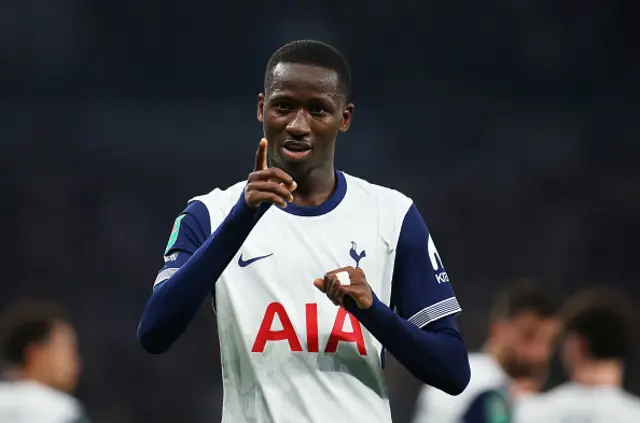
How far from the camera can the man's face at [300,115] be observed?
2717 mm

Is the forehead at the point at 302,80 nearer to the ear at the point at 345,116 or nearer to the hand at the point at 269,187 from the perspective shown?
the ear at the point at 345,116

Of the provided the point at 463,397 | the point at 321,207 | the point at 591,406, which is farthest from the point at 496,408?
the point at 321,207

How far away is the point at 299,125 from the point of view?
2.70 meters

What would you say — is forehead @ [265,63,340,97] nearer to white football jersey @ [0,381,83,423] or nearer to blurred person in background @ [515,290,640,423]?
blurred person in background @ [515,290,640,423]

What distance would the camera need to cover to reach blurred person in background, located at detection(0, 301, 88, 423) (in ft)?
18.1

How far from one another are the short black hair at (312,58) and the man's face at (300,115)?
0.02 meters

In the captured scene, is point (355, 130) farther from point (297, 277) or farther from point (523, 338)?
point (297, 277)

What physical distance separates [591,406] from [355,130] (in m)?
7.08

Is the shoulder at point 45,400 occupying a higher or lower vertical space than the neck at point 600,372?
lower

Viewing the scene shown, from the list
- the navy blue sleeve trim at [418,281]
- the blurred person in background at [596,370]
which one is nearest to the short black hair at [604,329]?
the blurred person in background at [596,370]

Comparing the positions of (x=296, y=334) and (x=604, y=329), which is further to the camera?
(x=604, y=329)

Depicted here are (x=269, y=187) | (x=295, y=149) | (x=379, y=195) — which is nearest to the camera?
(x=269, y=187)

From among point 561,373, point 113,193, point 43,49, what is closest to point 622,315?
point 561,373

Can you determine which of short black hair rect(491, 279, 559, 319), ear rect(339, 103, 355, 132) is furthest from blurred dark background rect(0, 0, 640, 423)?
ear rect(339, 103, 355, 132)
